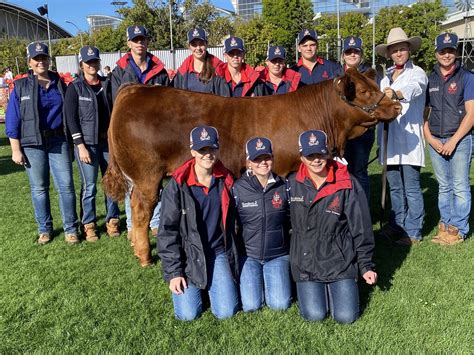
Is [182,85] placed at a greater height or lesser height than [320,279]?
greater

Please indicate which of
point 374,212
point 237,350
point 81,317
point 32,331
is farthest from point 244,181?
point 374,212

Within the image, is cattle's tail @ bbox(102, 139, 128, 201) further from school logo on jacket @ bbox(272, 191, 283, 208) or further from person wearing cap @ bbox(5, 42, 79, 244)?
school logo on jacket @ bbox(272, 191, 283, 208)

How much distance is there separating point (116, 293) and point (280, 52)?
3.03m

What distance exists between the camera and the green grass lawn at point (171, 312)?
10.3 feet

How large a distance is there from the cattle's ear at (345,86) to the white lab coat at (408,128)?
632mm

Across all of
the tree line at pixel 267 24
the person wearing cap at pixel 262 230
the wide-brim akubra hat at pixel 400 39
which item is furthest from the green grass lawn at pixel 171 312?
the tree line at pixel 267 24

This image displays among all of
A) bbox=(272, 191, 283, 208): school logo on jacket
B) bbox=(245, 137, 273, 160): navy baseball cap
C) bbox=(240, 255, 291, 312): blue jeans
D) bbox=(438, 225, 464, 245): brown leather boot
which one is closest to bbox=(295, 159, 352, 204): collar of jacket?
bbox=(272, 191, 283, 208): school logo on jacket

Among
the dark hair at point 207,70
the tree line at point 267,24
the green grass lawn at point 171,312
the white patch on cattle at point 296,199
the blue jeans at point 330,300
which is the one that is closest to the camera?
the green grass lawn at point 171,312

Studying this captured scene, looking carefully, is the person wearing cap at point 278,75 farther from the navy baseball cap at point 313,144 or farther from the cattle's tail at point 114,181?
the cattle's tail at point 114,181

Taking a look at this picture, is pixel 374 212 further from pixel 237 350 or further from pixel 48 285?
pixel 48 285

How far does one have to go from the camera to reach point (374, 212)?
644 centimetres

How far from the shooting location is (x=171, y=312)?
3.68 meters

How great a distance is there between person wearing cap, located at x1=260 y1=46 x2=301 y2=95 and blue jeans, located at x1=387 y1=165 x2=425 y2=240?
4.93 feet

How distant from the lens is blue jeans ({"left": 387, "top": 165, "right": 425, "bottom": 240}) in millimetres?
5020
